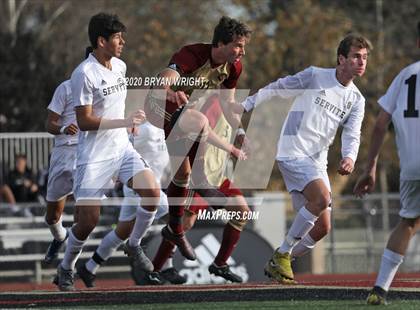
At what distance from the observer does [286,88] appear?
39.1 ft

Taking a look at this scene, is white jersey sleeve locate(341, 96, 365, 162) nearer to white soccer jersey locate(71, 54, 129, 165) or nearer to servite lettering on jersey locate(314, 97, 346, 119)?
servite lettering on jersey locate(314, 97, 346, 119)

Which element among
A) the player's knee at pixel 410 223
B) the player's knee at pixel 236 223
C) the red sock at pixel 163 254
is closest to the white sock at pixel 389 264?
the player's knee at pixel 410 223

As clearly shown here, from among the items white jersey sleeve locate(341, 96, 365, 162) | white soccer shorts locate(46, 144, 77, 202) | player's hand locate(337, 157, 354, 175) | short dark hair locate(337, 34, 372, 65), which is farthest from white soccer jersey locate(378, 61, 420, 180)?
white soccer shorts locate(46, 144, 77, 202)

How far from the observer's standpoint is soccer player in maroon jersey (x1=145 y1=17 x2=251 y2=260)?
1169 cm

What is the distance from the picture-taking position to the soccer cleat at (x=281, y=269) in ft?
39.0

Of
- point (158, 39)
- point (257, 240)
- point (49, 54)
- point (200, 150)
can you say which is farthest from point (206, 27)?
point (200, 150)

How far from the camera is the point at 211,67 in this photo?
475 inches

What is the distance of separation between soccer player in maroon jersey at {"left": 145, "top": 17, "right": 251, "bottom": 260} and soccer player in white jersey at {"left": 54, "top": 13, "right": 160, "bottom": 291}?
1.44 ft

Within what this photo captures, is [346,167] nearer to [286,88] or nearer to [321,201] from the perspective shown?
[321,201]

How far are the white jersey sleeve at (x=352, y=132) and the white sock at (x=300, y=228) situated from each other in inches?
25.7

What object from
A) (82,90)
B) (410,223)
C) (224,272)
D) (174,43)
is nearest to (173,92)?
(82,90)

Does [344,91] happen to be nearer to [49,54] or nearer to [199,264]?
[199,264]

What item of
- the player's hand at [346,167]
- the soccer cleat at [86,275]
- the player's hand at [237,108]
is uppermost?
the player's hand at [237,108]

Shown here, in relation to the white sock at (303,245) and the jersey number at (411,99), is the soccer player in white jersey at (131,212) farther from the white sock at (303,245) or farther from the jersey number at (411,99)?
the jersey number at (411,99)
